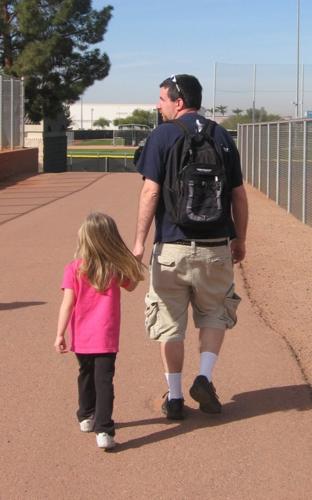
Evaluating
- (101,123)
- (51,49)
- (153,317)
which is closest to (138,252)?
(153,317)

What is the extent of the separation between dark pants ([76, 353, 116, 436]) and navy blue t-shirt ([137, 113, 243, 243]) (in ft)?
2.45

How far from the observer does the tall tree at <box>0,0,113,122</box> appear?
38.4 metres

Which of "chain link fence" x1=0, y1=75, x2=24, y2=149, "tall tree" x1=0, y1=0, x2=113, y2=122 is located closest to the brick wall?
"chain link fence" x1=0, y1=75, x2=24, y2=149

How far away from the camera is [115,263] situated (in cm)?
420

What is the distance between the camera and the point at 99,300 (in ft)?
→ 13.9

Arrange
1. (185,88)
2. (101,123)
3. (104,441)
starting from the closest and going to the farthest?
(104,441), (185,88), (101,123)

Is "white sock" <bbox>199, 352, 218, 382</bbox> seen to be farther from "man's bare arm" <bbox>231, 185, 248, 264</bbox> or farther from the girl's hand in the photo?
the girl's hand

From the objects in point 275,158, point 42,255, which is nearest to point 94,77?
point 275,158

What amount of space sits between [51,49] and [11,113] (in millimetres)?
12366

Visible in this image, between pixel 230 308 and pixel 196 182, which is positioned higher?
pixel 196 182

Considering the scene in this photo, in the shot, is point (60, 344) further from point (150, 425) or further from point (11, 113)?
point (11, 113)

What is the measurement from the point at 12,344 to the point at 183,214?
246 cm

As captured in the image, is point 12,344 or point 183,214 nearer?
point 183,214

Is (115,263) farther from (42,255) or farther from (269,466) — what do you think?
(42,255)
